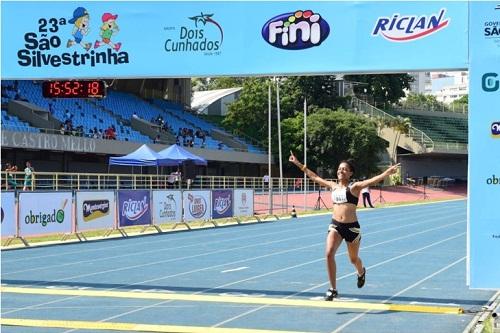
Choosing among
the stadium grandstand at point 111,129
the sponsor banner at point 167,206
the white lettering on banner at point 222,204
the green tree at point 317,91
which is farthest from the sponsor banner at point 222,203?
the green tree at point 317,91

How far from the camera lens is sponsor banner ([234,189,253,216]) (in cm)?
3212

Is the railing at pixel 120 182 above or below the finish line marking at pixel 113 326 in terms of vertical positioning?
above

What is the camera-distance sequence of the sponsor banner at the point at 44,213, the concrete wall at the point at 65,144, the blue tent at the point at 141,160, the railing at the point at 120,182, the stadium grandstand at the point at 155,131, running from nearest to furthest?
the sponsor banner at the point at 44,213 → the railing at the point at 120,182 → the blue tent at the point at 141,160 → the concrete wall at the point at 65,144 → the stadium grandstand at the point at 155,131

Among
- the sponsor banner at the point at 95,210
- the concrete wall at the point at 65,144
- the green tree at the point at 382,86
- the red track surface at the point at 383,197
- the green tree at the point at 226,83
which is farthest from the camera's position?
the green tree at the point at 226,83

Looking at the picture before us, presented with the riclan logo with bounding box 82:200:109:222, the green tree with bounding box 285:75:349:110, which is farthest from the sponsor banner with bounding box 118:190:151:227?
the green tree with bounding box 285:75:349:110

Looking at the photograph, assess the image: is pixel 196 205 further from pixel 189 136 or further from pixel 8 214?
pixel 189 136

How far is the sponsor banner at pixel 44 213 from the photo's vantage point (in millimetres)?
19375

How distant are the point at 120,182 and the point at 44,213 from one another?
19.3 m

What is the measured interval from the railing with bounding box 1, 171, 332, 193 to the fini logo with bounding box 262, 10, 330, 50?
13.8 m

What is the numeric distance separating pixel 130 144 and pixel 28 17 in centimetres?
3355

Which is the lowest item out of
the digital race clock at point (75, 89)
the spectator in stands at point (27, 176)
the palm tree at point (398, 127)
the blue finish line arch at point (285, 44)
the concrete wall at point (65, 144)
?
the spectator in stands at point (27, 176)

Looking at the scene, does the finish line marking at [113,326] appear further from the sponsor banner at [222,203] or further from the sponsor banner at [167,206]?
the sponsor banner at [222,203]

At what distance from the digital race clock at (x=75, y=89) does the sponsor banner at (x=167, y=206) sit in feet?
43.1

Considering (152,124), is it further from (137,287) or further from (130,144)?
(137,287)
